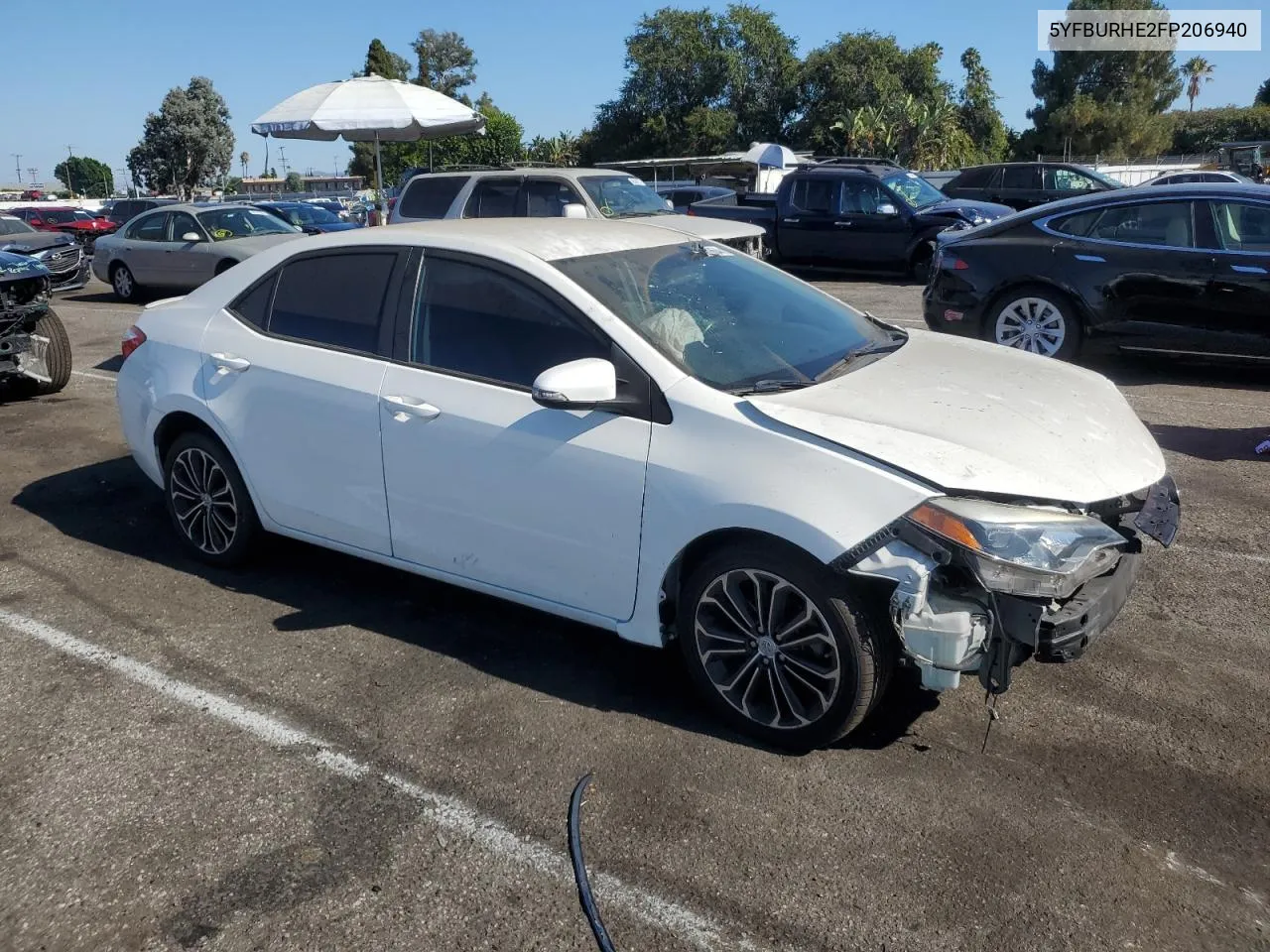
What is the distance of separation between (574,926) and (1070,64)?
6753 cm

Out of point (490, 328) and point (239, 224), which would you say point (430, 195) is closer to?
point (239, 224)

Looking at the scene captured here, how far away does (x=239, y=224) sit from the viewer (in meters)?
15.3

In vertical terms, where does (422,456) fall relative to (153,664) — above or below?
above

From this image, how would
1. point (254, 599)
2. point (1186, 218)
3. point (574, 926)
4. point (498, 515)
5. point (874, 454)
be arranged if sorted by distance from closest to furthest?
point (574, 926) → point (874, 454) → point (498, 515) → point (254, 599) → point (1186, 218)

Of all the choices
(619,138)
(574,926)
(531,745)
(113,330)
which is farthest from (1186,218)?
(619,138)

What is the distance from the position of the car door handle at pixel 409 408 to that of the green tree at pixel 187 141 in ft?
180

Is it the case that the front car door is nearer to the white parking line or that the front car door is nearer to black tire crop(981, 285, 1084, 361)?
the white parking line

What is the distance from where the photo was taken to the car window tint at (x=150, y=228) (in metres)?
15.8

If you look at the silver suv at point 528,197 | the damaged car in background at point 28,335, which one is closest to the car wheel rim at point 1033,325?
the silver suv at point 528,197

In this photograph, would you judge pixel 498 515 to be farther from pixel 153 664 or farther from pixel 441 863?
pixel 153 664

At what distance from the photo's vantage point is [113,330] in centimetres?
1356

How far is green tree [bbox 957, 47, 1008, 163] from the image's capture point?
60062mm

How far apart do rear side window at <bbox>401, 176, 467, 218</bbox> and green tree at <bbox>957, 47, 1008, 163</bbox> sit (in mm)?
54318

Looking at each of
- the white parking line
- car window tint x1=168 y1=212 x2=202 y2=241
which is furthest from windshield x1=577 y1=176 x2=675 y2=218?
the white parking line
